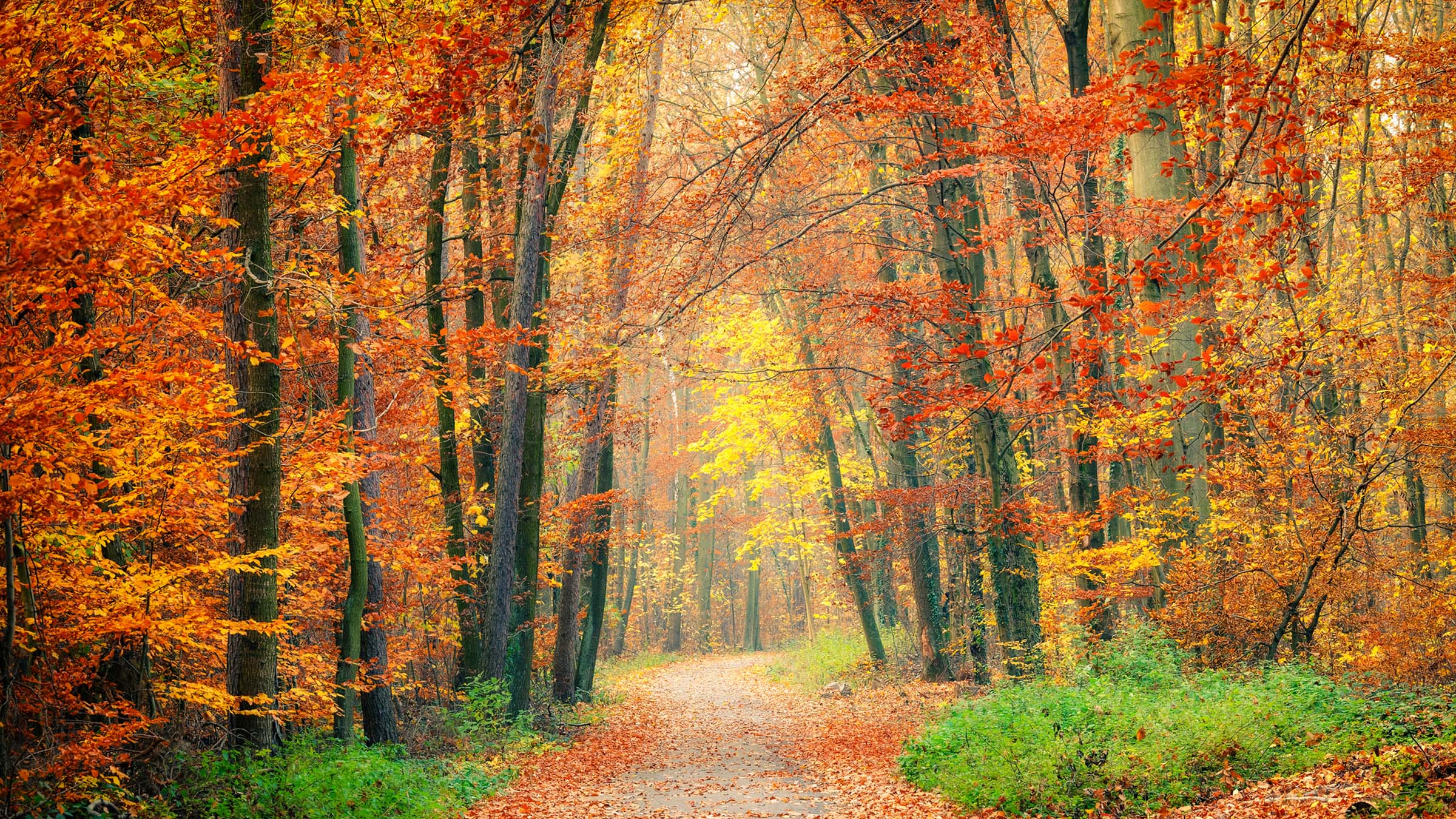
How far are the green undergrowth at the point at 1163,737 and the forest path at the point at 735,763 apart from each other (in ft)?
2.51

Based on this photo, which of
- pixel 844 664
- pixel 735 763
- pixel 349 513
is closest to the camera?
pixel 349 513

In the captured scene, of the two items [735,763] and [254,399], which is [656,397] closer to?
[735,763]

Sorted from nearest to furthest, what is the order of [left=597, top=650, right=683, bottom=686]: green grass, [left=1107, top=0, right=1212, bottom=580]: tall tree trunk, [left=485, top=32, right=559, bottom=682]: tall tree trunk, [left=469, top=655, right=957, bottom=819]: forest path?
[left=469, top=655, right=957, bottom=819]: forest path → [left=1107, top=0, right=1212, bottom=580]: tall tree trunk → [left=485, top=32, right=559, bottom=682]: tall tree trunk → [left=597, top=650, right=683, bottom=686]: green grass

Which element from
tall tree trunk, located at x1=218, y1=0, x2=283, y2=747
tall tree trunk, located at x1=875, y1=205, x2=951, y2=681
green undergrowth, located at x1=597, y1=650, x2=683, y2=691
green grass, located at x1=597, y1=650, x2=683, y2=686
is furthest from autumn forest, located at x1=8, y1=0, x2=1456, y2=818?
green grass, located at x1=597, y1=650, x2=683, y2=686

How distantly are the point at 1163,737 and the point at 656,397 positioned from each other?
12157 mm

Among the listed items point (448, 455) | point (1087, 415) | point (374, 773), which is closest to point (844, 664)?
point (1087, 415)

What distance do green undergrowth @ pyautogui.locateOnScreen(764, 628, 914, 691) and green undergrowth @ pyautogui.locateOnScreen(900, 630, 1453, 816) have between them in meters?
10.1

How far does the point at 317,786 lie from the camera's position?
7.38 meters

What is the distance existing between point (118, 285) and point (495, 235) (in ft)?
23.8

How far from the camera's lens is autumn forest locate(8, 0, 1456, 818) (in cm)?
605

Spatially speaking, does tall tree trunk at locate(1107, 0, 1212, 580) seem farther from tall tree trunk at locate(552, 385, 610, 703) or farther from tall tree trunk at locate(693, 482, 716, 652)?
tall tree trunk at locate(693, 482, 716, 652)

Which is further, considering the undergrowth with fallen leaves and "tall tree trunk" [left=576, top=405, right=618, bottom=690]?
"tall tree trunk" [left=576, top=405, right=618, bottom=690]

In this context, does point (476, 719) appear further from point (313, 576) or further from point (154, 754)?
point (154, 754)

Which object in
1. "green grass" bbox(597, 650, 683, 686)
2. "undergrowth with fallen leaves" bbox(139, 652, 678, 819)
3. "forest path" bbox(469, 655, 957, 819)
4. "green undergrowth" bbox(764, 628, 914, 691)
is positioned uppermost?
"undergrowth with fallen leaves" bbox(139, 652, 678, 819)
